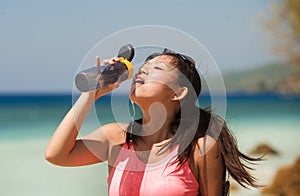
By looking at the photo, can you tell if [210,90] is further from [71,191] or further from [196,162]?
[71,191]

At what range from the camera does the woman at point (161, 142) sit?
6.99 ft

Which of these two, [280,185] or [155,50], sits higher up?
[155,50]

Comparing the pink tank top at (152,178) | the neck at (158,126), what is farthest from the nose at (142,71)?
the pink tank top at (152,178)

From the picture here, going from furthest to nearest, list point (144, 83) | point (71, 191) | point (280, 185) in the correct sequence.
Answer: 1. point (71, 191)
2. point (280, 185)
3. point (144, 83)

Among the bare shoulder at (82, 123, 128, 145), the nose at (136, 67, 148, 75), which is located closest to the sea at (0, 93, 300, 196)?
the bare shoulder at (82, 123, 128, 145)

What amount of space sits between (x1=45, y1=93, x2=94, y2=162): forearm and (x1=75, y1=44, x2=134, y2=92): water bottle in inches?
2.4

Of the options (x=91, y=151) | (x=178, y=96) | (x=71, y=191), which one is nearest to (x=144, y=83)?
(x=178, y=96)

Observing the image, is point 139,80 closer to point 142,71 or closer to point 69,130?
point 142,71

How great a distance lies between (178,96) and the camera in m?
2.21

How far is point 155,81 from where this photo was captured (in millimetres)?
2146

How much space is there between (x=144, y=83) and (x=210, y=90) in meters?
0.24

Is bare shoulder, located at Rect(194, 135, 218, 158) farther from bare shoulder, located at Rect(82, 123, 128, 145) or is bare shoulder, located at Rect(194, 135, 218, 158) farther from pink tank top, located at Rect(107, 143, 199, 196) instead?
bare shoulder, located at Rect(82, 123, 128, 145)

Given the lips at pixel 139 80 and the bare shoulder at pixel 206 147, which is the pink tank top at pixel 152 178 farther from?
the lips at pixel 139 80

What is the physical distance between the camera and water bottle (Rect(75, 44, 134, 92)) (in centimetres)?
209
